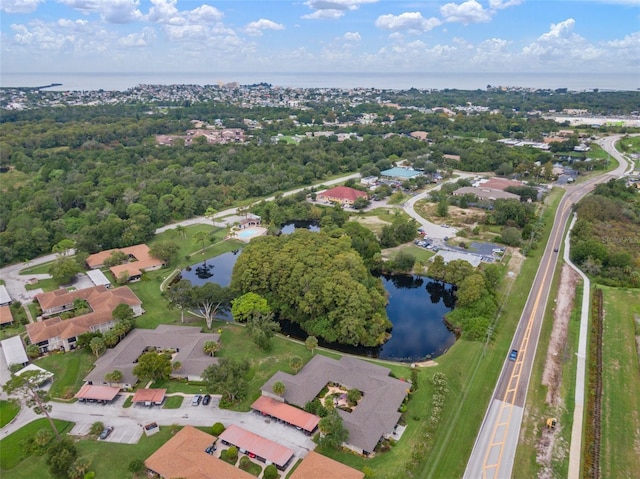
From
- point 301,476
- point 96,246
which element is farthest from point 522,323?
point 96,246

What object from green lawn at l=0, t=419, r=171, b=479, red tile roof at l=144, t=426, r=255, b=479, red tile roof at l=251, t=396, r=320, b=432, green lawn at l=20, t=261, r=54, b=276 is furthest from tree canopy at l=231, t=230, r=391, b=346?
green lawn at l=20, t=261, r=54, b=276

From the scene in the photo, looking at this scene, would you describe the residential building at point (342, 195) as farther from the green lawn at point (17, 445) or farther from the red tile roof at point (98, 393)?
the green lawn at point (17, 445)

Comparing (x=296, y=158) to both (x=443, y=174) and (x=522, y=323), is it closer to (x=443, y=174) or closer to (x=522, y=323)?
(x=443, y=174)

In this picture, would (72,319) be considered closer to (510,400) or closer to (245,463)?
(245,463)

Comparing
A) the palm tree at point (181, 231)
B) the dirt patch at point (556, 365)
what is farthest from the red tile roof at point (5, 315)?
the dirt patch at point (556, 365)

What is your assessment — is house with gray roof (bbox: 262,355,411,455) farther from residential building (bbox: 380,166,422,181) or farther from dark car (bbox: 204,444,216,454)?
residential building (bbox: 380,166,422,181)

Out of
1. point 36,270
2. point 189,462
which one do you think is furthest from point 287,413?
point 36,270
